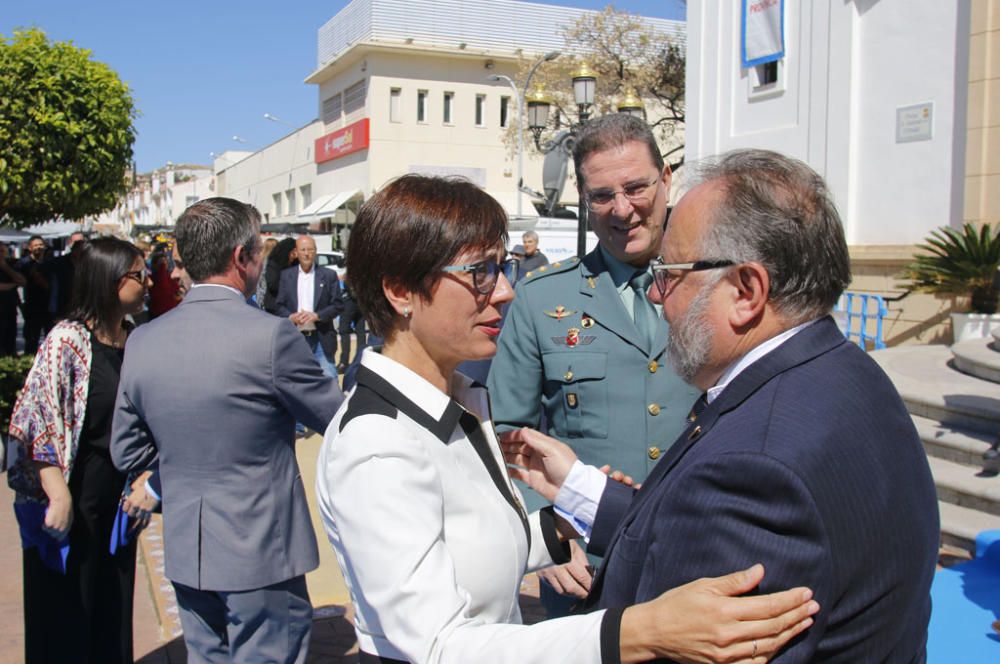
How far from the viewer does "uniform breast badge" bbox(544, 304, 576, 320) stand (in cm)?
283

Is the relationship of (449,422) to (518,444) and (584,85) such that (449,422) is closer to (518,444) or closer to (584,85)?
(518,444)

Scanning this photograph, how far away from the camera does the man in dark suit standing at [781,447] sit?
1274 mm

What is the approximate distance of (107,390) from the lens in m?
3.33

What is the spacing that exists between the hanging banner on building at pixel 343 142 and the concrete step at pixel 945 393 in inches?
1364

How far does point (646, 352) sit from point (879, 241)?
12.3 m

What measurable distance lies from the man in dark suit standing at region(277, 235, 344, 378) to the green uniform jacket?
7.07 m

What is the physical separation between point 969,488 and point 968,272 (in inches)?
235

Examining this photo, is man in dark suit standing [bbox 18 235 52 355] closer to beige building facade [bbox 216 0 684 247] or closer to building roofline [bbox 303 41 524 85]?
beige building facade [bbox 216 0 684 247]

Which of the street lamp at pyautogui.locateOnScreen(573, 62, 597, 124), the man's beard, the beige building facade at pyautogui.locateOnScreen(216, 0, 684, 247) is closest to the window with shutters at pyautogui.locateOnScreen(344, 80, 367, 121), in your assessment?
the beige building facade at pyautogui.locateOnScreen(216, 0, 684, 247)

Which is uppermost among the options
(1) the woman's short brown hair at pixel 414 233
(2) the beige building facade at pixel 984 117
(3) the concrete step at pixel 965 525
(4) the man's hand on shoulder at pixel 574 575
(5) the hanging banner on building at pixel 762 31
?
(5) the hanging banner on building at pixel 762 31

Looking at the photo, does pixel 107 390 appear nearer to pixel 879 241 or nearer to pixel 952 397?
pixel 952 397

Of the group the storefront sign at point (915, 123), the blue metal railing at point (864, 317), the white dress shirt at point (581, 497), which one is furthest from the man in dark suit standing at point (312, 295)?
the storefront sign at point (915, 123)

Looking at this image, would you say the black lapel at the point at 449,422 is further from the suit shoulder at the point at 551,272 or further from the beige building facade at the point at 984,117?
the beige building facade at the point at 984,117

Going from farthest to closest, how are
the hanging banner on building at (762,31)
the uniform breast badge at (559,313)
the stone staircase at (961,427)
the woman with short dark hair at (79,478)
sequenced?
1. the hanging banner on building at (762,31)
2. the stone staircase at (961,427)
3. the woman with short dark hair at (79,478)
4. the uniform breast badge at (559,313)
